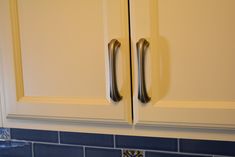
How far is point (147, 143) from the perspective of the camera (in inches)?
46.1

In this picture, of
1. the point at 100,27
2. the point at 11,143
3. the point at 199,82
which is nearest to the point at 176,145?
the point at 199,82

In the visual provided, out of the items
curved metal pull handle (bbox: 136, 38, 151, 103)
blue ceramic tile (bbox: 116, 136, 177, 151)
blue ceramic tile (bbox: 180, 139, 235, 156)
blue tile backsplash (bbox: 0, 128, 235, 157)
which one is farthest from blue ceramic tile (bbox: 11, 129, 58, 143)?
curved metal pull handle (bbox: 136, 38, 151, 103)

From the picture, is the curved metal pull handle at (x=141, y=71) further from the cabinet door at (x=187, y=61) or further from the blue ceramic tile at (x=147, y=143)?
the blue ceramic tile at (x=147, y=143)

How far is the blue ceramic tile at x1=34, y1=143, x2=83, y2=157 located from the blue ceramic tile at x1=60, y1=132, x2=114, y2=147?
0.09 ft

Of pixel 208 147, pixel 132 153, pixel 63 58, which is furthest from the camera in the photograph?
pixel 132 153

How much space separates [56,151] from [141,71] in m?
0.73

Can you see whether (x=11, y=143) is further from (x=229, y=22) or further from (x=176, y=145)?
(x=229, y=22)

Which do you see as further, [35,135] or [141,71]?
[35,135]

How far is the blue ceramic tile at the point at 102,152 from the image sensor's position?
1.23 metres

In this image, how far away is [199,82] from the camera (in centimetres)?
74

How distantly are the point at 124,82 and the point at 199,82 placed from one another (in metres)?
0.19

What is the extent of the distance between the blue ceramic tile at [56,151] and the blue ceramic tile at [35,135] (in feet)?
0.09

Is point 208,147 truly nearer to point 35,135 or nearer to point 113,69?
point 113,69

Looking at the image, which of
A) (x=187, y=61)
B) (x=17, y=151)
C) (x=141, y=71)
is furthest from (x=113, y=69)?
(x=17, y=151)
